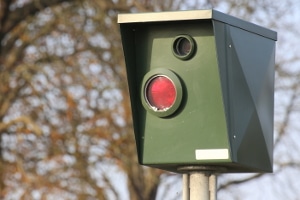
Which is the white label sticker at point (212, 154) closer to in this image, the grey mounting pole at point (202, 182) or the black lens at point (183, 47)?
the grey mounting pole at point (202, 182)

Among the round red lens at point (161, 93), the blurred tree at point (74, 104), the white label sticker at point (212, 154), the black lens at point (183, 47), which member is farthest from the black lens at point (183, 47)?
the blurred tree at point (74, 104)

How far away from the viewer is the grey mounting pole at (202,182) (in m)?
4.07

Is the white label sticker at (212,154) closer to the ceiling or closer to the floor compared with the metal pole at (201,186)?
closer to the ceiling

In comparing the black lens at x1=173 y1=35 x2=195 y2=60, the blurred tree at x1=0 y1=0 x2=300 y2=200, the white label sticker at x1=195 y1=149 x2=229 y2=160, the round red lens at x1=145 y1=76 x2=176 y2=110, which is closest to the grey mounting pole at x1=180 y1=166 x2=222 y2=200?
the white label sticker at x1=195 y1=149 x2=229 y2=160

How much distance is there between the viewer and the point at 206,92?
4.01 m

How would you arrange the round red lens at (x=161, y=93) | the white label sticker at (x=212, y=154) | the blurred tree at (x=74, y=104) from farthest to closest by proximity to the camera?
the blurred tree at (x=74, y=104)
the round red lens at (x=161, y=93)
the white label sticker at (x=212, y=154)

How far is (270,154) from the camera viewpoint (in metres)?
4.27

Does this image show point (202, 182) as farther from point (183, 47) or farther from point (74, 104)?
point (74, 104)

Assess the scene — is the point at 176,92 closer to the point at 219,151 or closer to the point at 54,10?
the point at 219,151

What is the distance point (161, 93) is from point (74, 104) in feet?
27.0

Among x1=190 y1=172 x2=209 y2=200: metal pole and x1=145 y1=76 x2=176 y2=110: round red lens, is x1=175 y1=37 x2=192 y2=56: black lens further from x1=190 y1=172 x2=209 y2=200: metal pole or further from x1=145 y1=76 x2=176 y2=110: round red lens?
x1=190 y1=172 x2=209 y2=200: metal pole

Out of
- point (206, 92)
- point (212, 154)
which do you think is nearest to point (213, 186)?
point (212, 154)

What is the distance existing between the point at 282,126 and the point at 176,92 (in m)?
8.20

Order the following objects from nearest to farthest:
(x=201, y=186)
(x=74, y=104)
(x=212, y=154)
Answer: (x=212, y=154)
(x=201, y=186)
(x=74, y=104)
